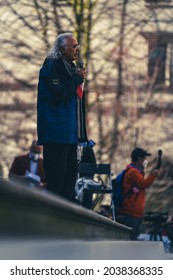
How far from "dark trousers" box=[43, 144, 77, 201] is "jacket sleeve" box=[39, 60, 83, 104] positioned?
1.24ft

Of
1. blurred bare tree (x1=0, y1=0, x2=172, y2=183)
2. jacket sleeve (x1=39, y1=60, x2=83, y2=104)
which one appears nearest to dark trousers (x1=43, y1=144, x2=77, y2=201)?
jacket sleeve (x1=39, y1=60, x2=83, y2=104)

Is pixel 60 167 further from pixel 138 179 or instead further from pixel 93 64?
pixel 93 64

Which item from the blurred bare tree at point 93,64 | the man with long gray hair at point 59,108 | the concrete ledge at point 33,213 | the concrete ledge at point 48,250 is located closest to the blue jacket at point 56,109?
the man with long gray hair at point 59,108

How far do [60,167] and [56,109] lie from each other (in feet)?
1.41

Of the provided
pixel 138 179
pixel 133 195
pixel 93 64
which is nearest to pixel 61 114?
pixel 138 179

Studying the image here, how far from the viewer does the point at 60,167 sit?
9.97 metres

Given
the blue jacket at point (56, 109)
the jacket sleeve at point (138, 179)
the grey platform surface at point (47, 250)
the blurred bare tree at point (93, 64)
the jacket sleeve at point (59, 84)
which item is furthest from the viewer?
the blurred bare tree at point (93, 64)

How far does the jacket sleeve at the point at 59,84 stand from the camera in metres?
9.82

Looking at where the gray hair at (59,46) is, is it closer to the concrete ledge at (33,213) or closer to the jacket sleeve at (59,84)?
the jacket sleeve at (59,84)

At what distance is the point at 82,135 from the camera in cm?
1038

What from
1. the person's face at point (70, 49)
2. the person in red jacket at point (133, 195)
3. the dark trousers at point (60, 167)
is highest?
the person's face at point (70, 49)

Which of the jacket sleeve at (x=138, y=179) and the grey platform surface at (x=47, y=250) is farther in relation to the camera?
the jacket sleeve at (x=138, y=179)

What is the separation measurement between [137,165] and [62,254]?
12644 millimetres

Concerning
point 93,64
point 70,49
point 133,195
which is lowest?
point 133,195
